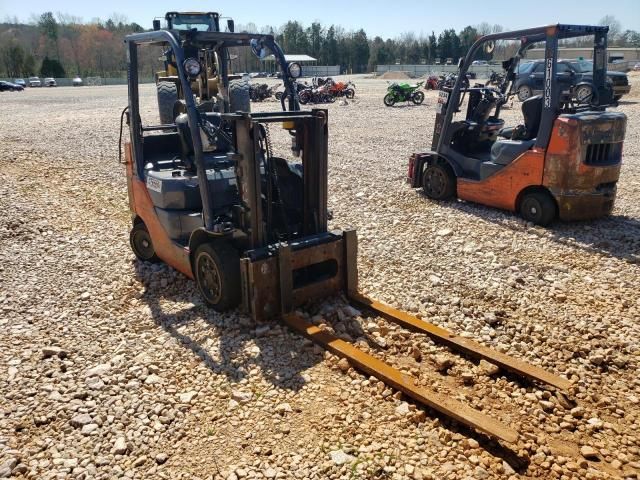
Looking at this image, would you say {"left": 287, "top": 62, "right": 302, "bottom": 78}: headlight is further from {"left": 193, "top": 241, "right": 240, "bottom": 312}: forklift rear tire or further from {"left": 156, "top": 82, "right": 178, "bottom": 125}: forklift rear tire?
{"left": 156, "top": 82, "right": 178, "bottom": 125}: forklift rear tire

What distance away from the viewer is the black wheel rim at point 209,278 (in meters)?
4.77

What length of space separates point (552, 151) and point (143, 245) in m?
5.14

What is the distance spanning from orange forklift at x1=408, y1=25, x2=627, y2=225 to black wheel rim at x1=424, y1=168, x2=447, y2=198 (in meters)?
0.07

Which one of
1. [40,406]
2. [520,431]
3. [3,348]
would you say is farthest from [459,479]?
[3,348]

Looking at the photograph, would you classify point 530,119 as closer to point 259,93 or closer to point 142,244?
point 142,244

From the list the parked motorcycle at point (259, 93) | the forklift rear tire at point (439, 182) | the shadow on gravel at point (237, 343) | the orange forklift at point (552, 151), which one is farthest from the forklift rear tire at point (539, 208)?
the parked motorcycle at point (259, 93)

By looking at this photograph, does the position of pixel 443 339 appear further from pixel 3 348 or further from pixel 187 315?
pixel 3 348

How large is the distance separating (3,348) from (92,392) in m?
1.14

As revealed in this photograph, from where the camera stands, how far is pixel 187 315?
496 cm

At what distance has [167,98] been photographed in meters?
7.46

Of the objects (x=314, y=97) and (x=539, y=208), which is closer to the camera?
(x=539, y=208)

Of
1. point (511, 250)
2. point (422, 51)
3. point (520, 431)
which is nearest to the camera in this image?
point (520, 431)

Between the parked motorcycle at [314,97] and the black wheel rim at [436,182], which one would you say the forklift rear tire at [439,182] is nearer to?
the black wheel rim at [436,182]

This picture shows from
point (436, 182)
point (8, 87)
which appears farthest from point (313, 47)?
point (436, 182)
